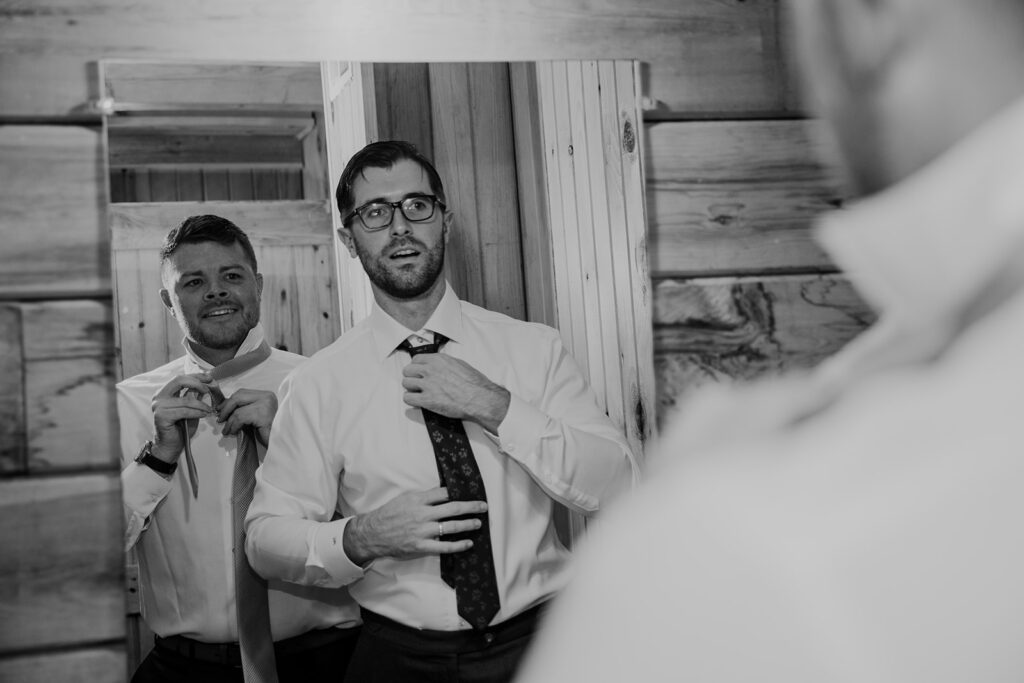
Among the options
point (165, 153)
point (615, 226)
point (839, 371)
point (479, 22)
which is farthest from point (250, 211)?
point (839, 371)

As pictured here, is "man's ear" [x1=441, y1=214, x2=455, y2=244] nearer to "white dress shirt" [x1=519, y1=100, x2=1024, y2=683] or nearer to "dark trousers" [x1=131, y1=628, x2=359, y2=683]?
"dark trousers" [x1=131, y1=628, x2=359, y2=683]

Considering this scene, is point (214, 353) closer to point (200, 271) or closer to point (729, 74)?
point (200, 271)

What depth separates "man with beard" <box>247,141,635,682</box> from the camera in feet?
4.19

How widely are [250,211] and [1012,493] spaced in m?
→ 1.15

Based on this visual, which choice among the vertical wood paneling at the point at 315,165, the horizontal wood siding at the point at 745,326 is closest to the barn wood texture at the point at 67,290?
the vertical wood paneling at the point at 315,165

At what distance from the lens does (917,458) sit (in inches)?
9.4

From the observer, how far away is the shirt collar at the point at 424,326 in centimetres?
132

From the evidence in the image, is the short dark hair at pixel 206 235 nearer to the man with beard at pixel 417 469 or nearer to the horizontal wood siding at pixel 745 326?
the man with beard at pixel 417 469

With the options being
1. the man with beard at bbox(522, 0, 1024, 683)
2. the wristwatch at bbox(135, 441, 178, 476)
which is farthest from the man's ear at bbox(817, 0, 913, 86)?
the wristwatch at bbox(135, 441, 178, 476)

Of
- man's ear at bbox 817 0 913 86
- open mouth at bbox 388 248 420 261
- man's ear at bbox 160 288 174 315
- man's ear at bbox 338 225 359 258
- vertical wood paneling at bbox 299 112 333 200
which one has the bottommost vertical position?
man's ear at bbox 817 0 913 86

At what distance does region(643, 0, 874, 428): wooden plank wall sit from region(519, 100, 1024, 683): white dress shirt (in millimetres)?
1224

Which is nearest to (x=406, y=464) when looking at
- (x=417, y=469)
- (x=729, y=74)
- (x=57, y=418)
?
(x=417, y=469)

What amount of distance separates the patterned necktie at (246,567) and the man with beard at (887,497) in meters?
1.05

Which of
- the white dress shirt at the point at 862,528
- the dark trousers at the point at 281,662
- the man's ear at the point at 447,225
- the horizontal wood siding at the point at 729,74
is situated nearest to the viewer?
the white dress shirt at the point at 862,528
